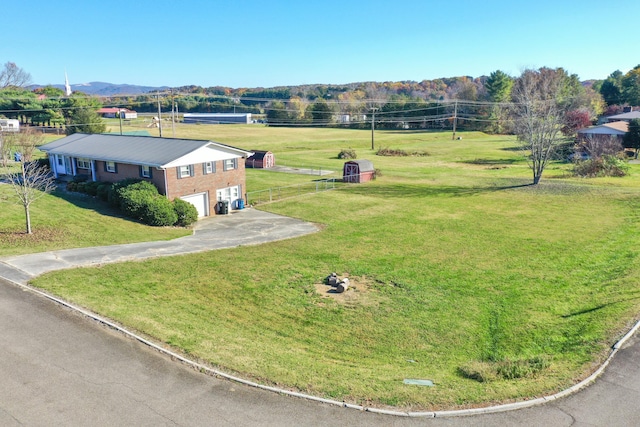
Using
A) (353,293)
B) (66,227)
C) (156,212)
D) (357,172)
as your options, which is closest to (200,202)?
(156,212)

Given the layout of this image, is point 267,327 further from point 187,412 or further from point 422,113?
point 422,113

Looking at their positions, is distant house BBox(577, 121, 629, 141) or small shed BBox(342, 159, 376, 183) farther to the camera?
distant house BBox(577, 121, 629, 141)

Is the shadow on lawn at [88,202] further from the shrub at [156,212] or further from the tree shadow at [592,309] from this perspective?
the tree shadow at [592,309]

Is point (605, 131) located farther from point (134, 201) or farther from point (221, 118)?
point (221, 118)

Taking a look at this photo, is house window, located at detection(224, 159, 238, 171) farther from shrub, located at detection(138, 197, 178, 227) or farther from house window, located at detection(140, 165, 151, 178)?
shrub, located at detection(138, 197, 178, 227)

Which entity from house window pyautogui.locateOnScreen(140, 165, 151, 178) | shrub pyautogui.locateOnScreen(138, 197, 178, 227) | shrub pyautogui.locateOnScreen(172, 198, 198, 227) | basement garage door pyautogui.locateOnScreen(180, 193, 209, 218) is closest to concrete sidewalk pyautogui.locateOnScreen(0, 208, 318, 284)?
shrub pyautogui.locateOnScreen(172, 198, 198, 227)

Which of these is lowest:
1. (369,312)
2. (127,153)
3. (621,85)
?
(369,312)

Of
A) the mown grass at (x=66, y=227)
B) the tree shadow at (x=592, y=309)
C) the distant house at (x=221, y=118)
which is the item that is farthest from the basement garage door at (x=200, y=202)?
the distant house at (x=221, y=118)

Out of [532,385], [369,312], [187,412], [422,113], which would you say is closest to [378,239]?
[369,312]
